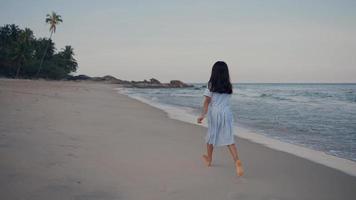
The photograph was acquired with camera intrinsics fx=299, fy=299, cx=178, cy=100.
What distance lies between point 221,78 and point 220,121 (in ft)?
2.05

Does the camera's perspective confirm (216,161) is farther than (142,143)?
No

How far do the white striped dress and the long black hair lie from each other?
0.36ft

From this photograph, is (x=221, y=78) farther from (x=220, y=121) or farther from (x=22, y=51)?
(x=22, y=51)

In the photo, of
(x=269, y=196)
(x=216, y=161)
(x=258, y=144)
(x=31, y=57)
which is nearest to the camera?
(x=269, y=196)

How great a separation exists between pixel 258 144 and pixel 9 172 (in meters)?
4.73

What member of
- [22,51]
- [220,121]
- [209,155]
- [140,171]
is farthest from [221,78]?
[22,51]

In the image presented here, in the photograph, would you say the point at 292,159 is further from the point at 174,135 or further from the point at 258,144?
the point at 174,135

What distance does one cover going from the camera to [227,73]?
14.2 feet

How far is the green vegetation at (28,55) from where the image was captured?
51.8 m

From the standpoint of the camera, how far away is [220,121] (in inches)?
172

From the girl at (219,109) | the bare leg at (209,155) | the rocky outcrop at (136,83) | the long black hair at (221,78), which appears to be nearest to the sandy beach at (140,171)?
the bare leg at (209,155)

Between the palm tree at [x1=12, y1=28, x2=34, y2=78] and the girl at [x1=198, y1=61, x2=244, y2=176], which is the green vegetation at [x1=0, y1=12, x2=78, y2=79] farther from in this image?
the girl at [x1=198, y1=61, x2=244, y2=176]

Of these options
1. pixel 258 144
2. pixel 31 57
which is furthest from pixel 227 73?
pixel 31 57

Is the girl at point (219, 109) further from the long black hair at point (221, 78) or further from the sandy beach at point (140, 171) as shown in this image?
the sandy beach at point (140, 171)
